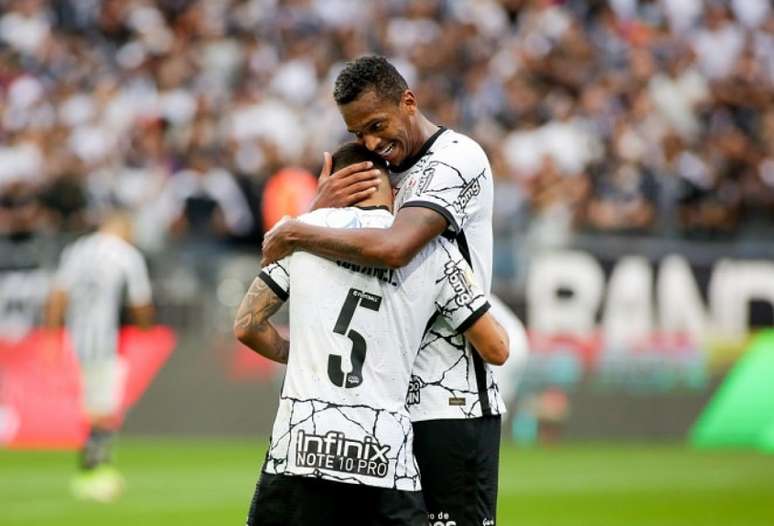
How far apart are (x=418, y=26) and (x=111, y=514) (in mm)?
9692

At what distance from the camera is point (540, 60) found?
19.1 metres

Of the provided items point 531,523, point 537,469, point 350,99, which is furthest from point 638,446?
point 350,99

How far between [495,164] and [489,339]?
12418mm

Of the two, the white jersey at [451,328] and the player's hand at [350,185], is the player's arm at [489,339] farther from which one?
the player's hand at [350,185]

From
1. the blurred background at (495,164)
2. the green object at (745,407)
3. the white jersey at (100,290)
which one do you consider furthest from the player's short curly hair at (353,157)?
the green object at (745,407)

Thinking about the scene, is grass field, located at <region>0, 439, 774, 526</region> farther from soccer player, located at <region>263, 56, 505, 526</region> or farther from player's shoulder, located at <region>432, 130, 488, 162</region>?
player's shoulder, located at <region>432, 130, 488, 162</region>

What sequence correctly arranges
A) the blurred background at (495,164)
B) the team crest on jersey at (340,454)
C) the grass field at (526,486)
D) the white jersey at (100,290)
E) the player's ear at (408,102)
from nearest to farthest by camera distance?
the team crest on jersey at (340,454), the player's ear at (408,102), the grass field at (526,486), the white jersey at (100,290), the blurred background at (495,164)

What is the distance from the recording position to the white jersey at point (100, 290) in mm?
14445

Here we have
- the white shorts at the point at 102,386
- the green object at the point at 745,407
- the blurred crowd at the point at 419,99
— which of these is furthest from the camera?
→ the blurred crowd at the point at 419,99

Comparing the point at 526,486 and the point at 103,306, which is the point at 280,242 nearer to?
the point at 526,486

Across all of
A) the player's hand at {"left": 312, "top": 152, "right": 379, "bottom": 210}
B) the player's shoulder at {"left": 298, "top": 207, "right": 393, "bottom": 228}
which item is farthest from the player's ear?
the player's shoulder at {"left": 298, "top": 207, "right": 393, "bottom": 228}

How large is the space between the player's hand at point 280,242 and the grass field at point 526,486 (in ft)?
21.5

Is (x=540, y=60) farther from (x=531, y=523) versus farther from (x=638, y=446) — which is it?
(x=531, y=523)

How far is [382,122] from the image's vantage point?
495 cm
